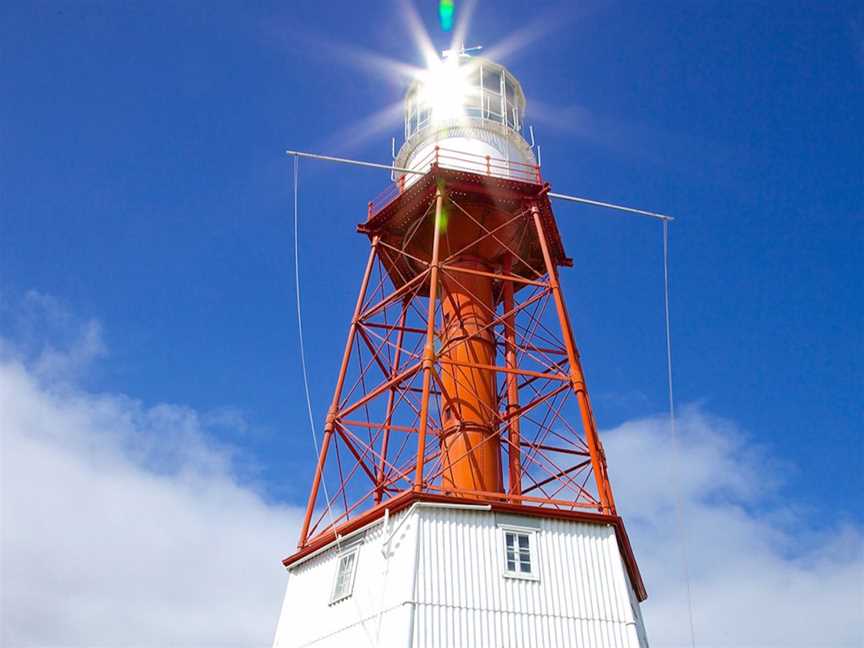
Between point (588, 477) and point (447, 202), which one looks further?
point (447, 202)

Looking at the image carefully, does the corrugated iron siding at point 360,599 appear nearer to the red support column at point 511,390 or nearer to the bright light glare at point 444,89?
the red support column at point 511,390

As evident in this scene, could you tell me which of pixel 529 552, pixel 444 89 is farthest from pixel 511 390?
pixel 444 89

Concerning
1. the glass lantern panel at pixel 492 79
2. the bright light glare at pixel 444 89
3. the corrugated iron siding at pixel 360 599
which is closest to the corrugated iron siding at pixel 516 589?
the corrugated iron siding at pixel 360 599

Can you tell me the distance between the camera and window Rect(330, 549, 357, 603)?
16938 mm

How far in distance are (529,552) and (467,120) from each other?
13.3 metres

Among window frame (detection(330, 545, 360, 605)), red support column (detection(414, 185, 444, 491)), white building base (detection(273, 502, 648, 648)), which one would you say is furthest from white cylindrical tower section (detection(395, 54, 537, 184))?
window frame (detection(330, 545, 360, 605))

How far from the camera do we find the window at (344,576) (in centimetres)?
1694

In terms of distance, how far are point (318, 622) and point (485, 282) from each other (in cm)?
1012

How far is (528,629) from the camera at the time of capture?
50.7ft

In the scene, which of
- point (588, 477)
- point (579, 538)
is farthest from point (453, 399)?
point (579, 538)

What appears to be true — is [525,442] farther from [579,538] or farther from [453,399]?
[579,538]

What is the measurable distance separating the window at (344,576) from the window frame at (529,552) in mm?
3055

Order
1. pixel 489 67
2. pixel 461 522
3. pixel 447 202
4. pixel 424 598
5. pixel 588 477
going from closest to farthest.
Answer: pixel 424 598 < pixel 461 522 < pixel 588 477 < pixel 447 202 < pixel 489 67

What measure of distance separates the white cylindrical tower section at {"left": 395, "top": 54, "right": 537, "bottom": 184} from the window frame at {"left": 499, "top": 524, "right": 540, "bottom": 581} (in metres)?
10.0
